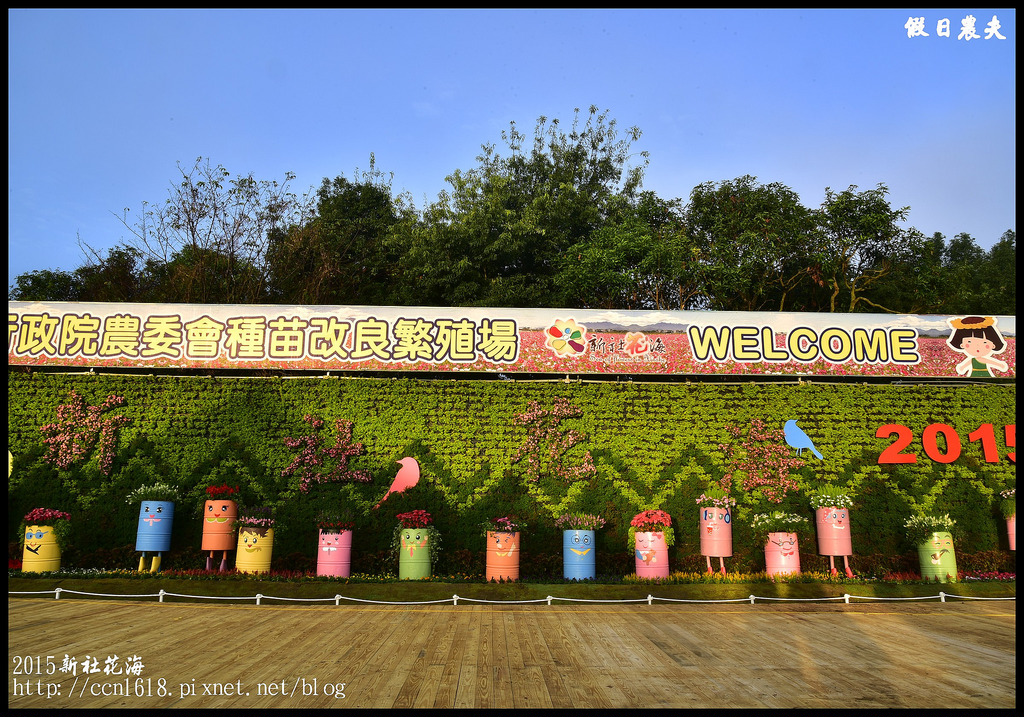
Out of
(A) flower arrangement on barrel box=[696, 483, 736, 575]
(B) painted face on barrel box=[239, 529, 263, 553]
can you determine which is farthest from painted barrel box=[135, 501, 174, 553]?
(A) flower arrangement on barrel box=[696, 483, 736, 575]

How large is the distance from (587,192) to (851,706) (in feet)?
70.6

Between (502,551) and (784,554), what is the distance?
4.53 metres

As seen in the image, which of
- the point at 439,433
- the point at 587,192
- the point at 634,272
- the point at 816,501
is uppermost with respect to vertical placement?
the point at 587,192

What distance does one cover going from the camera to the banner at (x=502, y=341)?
12.2 metres

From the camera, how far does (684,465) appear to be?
1167cm

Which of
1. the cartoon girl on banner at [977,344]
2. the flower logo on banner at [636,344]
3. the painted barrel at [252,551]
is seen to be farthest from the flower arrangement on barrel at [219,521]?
the cartoon girl on banner at [977,344]

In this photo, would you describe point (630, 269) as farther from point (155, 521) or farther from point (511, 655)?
point (511, 655)

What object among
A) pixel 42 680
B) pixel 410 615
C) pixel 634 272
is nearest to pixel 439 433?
pixel 410 615

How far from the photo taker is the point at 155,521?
10445mm

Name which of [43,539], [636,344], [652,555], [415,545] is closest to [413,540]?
[415,545]

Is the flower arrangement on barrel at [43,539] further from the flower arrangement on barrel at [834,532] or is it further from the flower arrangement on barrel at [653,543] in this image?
the flower arrangement on barrel at [834,532]

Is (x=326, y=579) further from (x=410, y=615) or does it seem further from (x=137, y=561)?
(x=137, y=561)

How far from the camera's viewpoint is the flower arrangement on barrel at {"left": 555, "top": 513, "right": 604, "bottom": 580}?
34.5 feet

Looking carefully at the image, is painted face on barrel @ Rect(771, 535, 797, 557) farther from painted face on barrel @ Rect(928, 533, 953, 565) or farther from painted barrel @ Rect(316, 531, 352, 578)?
painted barrel @ Rect(316, 531, 352, 578)
